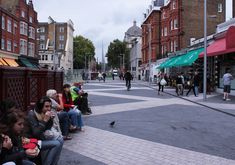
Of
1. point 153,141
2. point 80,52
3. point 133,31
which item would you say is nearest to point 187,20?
point 153,141

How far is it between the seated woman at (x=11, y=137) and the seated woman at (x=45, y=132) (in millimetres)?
1239

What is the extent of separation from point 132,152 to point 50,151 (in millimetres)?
2237

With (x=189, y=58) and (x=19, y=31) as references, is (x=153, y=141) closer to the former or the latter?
(x=189, y=58)

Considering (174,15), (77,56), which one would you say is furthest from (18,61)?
(77,56)

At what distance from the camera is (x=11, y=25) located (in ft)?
167

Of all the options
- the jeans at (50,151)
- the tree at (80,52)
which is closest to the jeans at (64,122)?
the jeans at (50,151)

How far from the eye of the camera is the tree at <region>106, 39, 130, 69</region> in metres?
129

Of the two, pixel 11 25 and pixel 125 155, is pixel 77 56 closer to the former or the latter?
pixel 11 25

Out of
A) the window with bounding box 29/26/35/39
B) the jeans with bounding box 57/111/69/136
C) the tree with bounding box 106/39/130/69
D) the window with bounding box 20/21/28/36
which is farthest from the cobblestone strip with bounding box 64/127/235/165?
the tree with bounding box 106/39/130/69

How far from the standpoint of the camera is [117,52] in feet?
428

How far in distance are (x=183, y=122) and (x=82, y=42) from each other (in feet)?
397

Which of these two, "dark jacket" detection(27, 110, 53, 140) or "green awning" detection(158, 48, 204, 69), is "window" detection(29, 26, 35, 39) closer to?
"green awning" detection(158, 48, 204, 69)

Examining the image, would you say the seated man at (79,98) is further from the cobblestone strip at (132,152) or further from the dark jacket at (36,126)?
the dark jacket at (36,126)

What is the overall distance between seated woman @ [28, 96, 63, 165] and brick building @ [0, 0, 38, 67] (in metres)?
40.2
